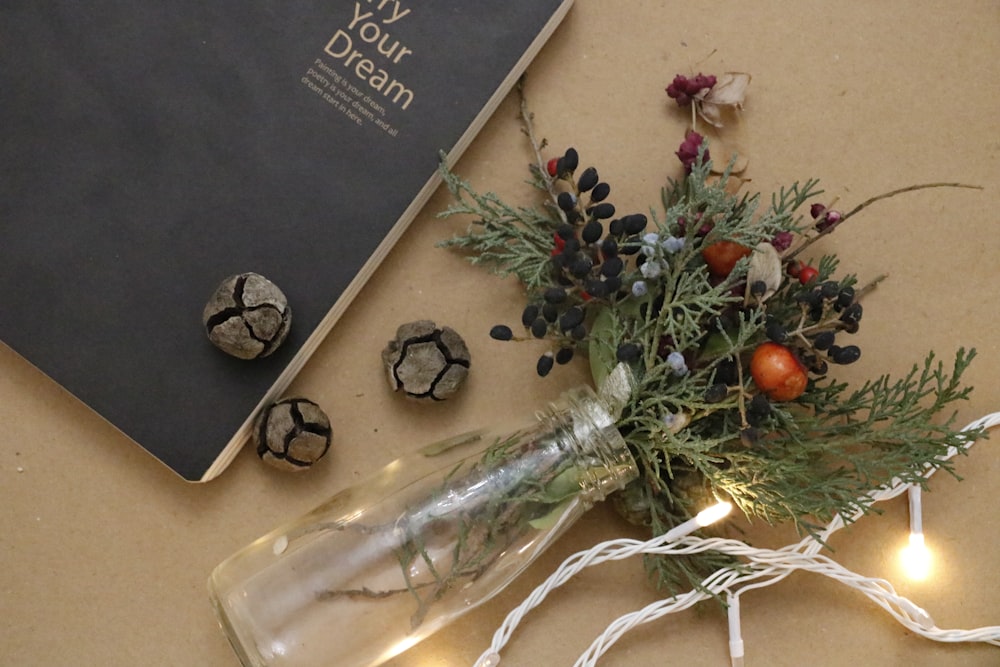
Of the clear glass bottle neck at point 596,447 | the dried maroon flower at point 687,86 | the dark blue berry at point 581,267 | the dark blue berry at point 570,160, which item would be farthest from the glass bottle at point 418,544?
the dried maroon flower at point 687,86

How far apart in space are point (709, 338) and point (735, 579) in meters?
0.25

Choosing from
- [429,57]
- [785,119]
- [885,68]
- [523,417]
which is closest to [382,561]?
[523,417]

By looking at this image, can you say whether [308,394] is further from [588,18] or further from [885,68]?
[885,68]

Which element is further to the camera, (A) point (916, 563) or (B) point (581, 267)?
(A) point (916, 563)

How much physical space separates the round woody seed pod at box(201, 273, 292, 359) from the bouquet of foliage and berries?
0.61 ft

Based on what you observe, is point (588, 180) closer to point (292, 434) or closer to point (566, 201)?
point (566, 201)

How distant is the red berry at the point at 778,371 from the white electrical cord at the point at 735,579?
0.57ft

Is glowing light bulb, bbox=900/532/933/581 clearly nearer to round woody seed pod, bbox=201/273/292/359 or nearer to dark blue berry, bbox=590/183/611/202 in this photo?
Result: dark blue berry, bbox=590/183/611/202

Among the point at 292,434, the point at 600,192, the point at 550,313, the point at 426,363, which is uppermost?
the point at 600,192

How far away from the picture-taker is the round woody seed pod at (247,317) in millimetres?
785

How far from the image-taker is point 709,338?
2.49 ft

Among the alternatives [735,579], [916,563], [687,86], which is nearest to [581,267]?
[687,86]

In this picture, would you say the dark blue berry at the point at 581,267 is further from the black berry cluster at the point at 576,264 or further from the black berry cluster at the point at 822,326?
the black berry cluster at the point at 822,326

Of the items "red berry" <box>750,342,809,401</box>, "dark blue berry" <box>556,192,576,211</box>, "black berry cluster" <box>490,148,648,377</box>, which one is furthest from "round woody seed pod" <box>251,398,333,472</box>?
"red berry" <box>750,342,809,401</box>
